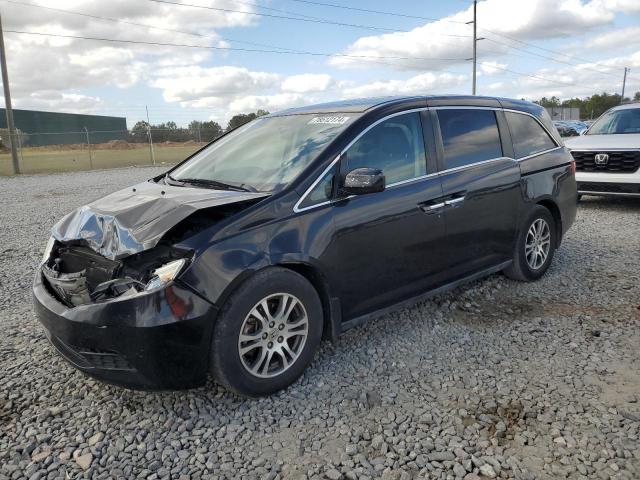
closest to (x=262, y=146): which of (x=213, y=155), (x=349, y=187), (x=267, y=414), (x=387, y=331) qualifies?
(x=213, y=155)

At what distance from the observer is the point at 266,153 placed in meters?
3.80

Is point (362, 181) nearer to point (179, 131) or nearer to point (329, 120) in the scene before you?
point (329, 120)

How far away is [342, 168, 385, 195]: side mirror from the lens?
325 centimetres

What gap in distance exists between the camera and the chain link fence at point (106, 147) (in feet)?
86.1

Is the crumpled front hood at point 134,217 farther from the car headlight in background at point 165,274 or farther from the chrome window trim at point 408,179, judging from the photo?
the chrome window trim at point 408,179

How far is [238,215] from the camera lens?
299 cm

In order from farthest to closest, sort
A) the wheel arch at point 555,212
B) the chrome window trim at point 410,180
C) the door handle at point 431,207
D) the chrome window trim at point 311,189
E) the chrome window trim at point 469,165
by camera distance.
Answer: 1. the wheel arch at point 555,212
2. the chrome window trim at point 469,165
3. the door handle at point 431,207
4. the chrome window trim at point 410,180
5. the chrome window trim at point 311,189

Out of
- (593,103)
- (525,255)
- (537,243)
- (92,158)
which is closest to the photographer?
(525,255)

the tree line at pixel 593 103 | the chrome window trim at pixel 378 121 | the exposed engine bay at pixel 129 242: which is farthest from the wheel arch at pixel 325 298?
the tree line at pixel 593 103

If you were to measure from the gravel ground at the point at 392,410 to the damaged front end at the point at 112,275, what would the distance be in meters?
0.70

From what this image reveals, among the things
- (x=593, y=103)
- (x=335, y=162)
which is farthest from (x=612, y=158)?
(x=593, y=103)

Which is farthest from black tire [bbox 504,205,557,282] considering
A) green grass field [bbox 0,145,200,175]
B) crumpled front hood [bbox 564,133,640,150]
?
green grass field [bbox 0,145,200,175]

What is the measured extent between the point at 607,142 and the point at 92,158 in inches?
1060

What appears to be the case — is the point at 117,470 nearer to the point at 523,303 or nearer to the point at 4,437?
the point at 4,437
